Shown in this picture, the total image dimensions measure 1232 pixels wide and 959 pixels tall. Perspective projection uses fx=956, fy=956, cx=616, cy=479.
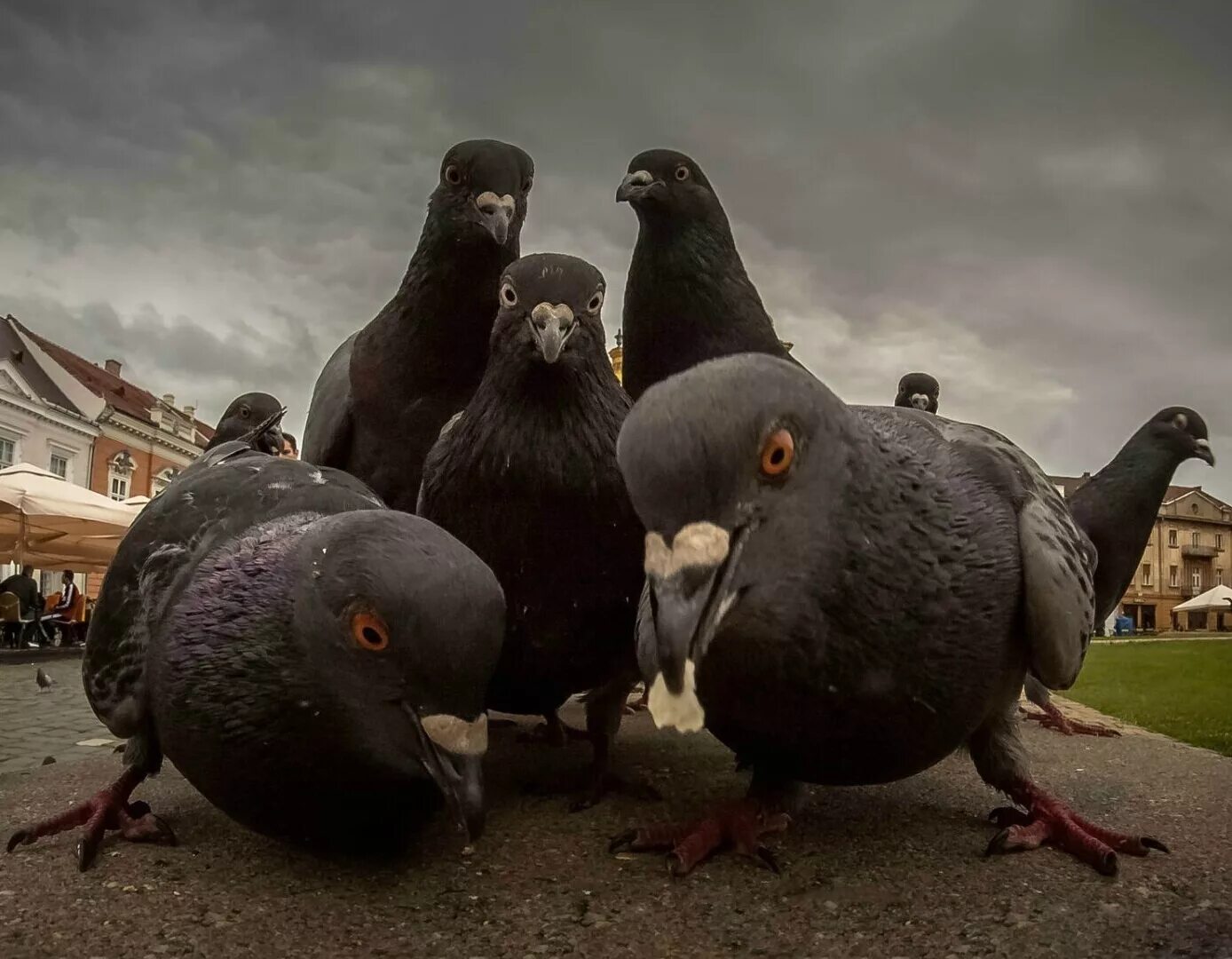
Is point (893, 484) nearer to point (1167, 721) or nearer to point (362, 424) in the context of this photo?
point (362, 424)

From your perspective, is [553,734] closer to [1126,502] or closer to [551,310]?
[551,310]

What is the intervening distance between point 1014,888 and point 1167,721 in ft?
14.3

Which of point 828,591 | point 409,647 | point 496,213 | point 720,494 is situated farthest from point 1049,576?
point 496,213

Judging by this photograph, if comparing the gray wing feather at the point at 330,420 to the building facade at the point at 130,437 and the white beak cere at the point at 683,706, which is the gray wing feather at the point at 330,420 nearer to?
the white beak cere at the point at 683,706

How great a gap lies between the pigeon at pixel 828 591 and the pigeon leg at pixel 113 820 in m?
1.71

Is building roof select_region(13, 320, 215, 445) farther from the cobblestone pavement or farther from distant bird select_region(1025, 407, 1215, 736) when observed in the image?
distant bird select_region(1025, 407, 1215, 736)

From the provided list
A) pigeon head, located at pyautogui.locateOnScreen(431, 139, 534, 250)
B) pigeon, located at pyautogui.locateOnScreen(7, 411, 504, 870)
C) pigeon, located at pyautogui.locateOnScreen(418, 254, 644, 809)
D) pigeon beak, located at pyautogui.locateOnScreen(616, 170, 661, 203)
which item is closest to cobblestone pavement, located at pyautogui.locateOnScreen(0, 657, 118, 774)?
pigeon, located at pyautogui.locateOnScreen(7, 411, 504, 870)

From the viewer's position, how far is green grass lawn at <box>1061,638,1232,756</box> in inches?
213

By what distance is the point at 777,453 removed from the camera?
2.61 m

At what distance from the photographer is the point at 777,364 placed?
281cm

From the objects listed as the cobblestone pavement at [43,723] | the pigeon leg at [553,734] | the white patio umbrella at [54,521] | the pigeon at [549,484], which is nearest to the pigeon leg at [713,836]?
the pigeon at [549,484]

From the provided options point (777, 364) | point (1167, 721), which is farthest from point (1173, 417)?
point (777, 364)

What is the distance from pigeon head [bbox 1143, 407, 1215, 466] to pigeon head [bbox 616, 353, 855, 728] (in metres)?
5.76

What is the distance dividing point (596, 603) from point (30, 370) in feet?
114
